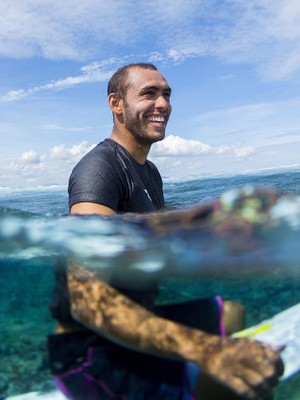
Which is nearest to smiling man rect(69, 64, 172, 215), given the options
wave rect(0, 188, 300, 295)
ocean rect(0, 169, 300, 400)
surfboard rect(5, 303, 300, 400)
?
wave rect(0, 188, 300, 295)

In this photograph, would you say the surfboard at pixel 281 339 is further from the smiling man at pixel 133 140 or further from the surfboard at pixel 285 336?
the smiling man at pixel 133 140

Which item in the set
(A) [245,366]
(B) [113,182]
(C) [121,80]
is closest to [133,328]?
(A) [245,366]

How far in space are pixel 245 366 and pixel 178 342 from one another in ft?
1.30

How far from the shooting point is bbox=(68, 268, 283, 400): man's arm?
83.7 inches

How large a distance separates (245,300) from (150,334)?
3.85 meters

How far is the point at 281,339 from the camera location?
13.5 ft

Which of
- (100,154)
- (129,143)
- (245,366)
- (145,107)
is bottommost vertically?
(245,366)

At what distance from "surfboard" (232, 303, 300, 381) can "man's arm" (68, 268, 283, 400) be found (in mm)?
1332

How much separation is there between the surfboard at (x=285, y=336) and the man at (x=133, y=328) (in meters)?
0.92

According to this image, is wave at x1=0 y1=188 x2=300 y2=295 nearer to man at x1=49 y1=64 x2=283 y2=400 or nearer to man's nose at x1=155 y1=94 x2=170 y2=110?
man at x1=49 y1=64 x2=283 y2=400

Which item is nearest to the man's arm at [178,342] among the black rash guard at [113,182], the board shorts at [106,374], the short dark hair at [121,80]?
the board shorts at [106,374]

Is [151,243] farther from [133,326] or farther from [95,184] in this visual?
[133,326]

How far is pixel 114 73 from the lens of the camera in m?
4.72

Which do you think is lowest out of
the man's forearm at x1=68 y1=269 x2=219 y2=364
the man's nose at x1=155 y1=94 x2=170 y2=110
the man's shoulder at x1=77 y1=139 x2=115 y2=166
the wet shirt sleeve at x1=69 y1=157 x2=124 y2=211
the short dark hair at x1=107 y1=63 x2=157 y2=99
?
the man's forearm at x1=68 y1=269 x2=219 y2=364
